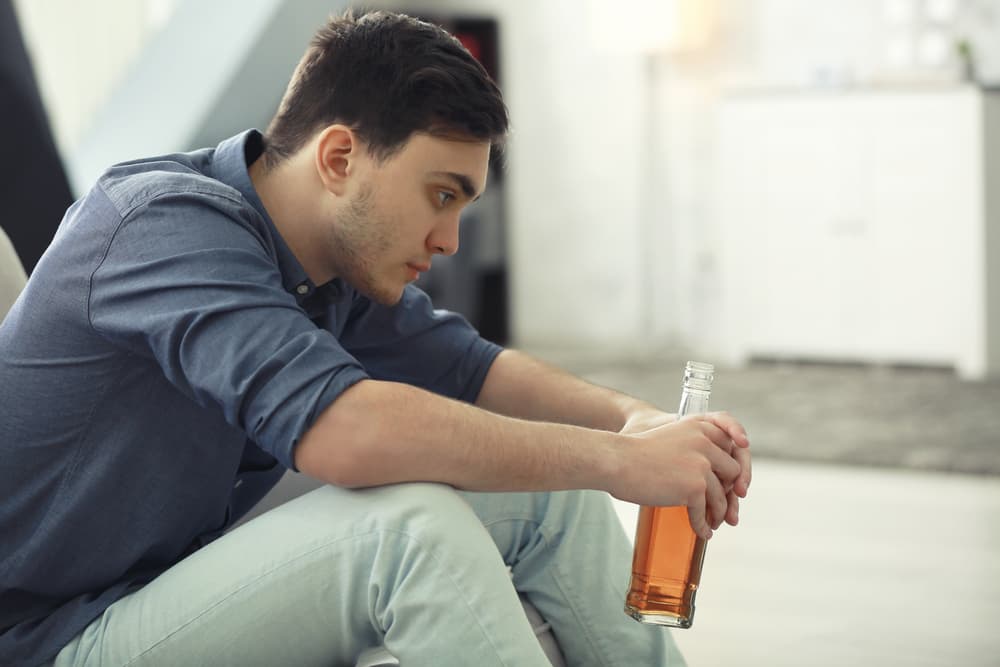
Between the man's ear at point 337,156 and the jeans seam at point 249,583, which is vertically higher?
the man's ear at point 337,156

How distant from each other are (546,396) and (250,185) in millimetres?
508

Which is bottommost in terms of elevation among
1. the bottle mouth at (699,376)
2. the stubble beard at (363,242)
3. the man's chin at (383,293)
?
the bottle mouth at (699,376)

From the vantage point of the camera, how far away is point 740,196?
5113mm

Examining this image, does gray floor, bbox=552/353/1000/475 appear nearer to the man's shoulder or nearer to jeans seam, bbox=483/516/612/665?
jeans seam, bbox=483/516/612/665

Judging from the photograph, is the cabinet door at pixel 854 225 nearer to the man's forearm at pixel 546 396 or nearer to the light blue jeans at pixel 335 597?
the man's forearm at pixel 546 396

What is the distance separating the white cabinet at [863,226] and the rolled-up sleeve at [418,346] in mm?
3481

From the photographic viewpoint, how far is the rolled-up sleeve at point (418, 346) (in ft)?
5.45

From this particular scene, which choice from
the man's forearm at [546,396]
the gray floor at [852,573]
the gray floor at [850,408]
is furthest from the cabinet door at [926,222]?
the man's forearm at [546,396]

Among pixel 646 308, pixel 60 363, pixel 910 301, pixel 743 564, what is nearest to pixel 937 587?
pixel 743 564

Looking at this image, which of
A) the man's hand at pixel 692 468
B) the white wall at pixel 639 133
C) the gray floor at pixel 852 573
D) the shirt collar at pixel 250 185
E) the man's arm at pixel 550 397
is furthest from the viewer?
the white wall at pixel 639 133

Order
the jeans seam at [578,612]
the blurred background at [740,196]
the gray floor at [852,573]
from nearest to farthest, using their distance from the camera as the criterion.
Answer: the jeans seam at [578,612], the gray floor at [852,573], the blurred background at [740,196]

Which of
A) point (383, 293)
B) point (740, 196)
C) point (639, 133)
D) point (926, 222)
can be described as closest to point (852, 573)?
point (383, 293)

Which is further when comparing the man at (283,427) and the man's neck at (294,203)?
the man's neck at (294,203)

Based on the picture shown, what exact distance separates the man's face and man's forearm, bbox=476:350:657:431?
1.03ft
